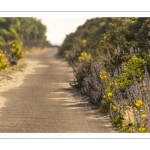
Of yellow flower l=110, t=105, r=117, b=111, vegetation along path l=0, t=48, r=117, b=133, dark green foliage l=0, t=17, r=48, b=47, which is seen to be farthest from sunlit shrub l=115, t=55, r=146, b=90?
dark green foliage l=0, t=17, r=48, b=47

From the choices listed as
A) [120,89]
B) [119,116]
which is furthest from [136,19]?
[119,116]

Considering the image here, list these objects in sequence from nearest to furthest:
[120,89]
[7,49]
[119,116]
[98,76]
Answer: [119,116] → [120,89] → [98,76] → [7,49]

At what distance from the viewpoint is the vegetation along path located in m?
13.4

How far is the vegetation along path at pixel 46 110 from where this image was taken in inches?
527

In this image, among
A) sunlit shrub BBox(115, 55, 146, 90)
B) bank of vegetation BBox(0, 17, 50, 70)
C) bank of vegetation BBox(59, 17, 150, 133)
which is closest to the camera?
bank of vegetation BBox(59, 17, 150, 133)

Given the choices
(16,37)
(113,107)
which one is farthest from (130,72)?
(16,37)

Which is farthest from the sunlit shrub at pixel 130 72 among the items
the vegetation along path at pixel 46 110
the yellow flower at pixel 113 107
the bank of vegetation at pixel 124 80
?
the yellow flower at pixel 113 107

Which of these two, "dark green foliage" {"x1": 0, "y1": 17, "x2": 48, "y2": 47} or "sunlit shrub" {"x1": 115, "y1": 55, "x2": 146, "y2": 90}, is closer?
"sunlit shrub" {"x1": 115, "y1": 55, "x2": 146, "y2": 90}

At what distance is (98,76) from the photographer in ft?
60.1

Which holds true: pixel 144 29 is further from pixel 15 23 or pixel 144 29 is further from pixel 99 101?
pixel 15 23

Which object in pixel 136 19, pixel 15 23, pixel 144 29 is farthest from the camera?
pixel 15 23

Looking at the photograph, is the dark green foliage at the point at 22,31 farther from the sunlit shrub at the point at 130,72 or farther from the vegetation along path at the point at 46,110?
the sunlit shrub at the point at 130,72

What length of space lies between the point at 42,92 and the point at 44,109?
157 inches

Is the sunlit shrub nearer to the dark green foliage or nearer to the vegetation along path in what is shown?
the vegetation along path
